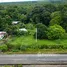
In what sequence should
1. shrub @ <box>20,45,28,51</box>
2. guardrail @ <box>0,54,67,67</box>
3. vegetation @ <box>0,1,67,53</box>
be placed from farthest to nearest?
vegetation @ <box>0,1,67,53</box>
shrub @ <box>20,45,28,51</box>
guardrail @ <box>0,54,67,67</box>

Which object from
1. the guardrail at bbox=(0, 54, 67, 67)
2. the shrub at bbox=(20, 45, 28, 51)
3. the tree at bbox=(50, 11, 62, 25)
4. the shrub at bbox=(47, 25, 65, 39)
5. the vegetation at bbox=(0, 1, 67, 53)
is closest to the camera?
the guardrail at bbox=(0, 54, 67, 67)

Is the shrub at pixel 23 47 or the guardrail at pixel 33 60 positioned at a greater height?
the guardrail at pixel 33 60

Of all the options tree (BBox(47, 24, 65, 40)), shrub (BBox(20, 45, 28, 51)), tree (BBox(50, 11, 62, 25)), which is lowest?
shrub (BBox(20, 45, 28, 51))

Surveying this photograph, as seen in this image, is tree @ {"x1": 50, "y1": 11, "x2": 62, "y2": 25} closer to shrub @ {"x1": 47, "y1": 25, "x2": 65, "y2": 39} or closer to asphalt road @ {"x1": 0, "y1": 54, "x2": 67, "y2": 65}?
shrub @ {"x1": 47, "y1": 25, "x2": 65, "y2": 39}

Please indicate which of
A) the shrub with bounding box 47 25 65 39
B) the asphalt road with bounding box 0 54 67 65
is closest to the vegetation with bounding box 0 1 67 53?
the shrub with bounding box 47 25 65 39

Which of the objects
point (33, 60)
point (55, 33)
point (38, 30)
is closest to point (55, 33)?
point (55, 33)

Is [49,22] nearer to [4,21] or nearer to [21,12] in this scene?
[4,21]

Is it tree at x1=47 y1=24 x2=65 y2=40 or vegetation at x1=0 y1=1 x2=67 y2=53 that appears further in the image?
tree at x1=47 y1=24 x2=65 y2=40

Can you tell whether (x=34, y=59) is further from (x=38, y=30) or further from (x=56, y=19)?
(x=56, y=19)

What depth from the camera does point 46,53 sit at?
568cm

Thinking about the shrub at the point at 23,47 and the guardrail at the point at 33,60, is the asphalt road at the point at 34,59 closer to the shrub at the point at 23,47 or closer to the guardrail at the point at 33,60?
the guardrail at the point at 33,60

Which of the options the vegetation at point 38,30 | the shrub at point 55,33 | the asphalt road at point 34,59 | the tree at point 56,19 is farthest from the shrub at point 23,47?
the tree at point 56,19

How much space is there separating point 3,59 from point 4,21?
15.1 ft

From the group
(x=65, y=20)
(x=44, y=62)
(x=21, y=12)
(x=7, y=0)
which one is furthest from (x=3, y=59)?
(x=21, y=12)
